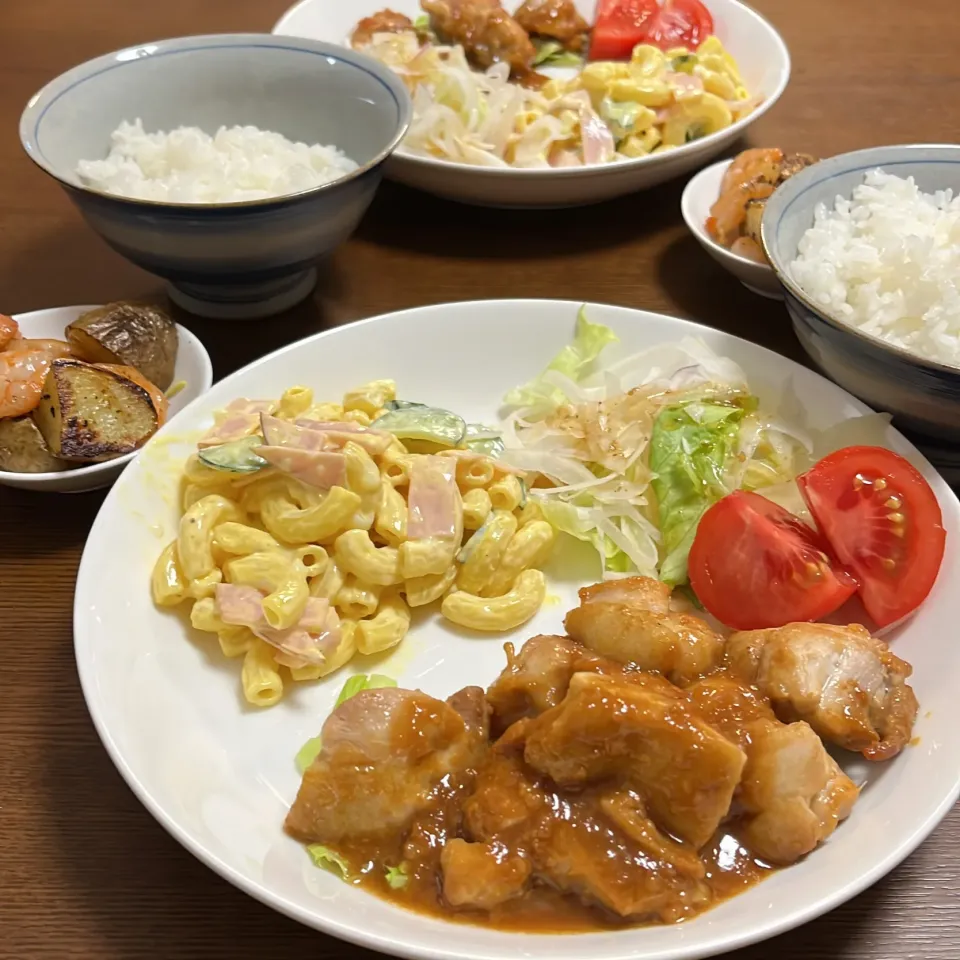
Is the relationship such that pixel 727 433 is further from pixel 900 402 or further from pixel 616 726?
pixel 616 726

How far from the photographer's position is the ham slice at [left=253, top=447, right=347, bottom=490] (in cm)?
188

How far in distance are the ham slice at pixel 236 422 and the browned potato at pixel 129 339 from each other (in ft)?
0.94

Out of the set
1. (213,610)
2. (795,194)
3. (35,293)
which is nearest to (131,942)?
(213,610)

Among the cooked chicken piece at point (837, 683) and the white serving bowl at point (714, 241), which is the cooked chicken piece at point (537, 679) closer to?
the cooked chicken piece at point (837, 683)

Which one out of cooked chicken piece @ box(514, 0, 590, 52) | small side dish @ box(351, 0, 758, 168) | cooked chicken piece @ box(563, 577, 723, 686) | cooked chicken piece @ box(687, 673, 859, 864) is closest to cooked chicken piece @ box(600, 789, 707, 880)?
cooked chicken piece @ box(687, 673, 859, 864)

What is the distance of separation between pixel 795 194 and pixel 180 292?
1.79 meters

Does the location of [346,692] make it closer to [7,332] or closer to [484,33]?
[7,332]

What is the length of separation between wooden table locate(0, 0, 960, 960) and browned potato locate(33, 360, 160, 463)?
0.78 feet

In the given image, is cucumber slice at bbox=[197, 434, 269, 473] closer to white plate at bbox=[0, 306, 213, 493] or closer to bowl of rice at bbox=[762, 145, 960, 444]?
white plate at bbox=[0, 306, 213, 493]

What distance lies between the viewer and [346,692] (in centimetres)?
176

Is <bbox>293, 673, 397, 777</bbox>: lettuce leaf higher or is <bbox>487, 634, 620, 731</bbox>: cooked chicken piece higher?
<bbox>487, 634, 620, 731</bbox>: cooked chicken piece

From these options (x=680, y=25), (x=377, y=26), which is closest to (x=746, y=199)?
(x=680, y=25)

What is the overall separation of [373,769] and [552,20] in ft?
11.0

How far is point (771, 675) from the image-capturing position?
1.53 metres
